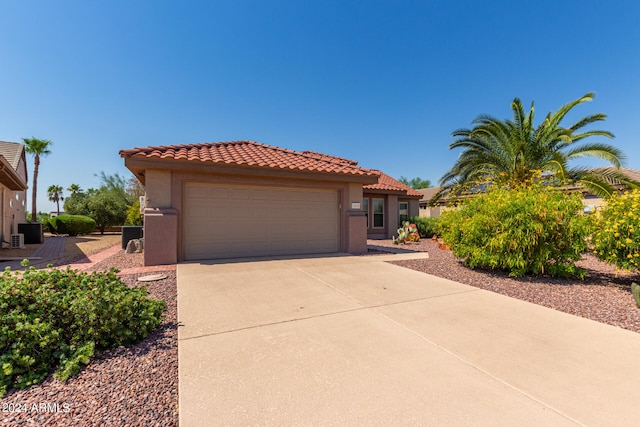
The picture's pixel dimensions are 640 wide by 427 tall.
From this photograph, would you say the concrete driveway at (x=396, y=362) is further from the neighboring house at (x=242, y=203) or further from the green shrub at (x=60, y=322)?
the neighboring house at (x=242, y=203)

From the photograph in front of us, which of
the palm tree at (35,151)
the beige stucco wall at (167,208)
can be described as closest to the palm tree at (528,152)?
the beige stucco wall at (167,208)

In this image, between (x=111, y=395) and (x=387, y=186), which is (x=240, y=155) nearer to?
(x=111, y=395)

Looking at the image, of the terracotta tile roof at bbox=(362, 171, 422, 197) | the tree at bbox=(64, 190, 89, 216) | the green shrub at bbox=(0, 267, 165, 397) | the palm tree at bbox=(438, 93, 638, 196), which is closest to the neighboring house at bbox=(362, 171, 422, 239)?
the terracotta tile roof at bbox=(362, 171, 422, 197)

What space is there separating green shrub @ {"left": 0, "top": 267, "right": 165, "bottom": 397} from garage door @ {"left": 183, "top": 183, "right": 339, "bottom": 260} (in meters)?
4.81

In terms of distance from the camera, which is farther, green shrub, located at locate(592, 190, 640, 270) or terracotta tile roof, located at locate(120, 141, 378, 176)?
terracotta tile roof, located at locate(120, 141, 378, 176)

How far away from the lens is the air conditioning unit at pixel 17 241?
13.5 m

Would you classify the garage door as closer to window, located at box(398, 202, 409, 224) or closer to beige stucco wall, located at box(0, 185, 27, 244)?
window, located at box(398, 202, 409, 224)

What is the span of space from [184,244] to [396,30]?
1183 centimetres

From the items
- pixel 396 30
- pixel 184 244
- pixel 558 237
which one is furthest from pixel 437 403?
pixel 396 30

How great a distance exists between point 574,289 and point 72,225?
2894cm

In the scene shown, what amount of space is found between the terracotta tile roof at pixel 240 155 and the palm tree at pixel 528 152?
4.62 meters

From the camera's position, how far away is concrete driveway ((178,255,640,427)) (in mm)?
2119

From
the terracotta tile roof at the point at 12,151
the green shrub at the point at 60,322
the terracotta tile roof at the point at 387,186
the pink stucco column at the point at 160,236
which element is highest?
the terracotta tile roof at the point at 12,151

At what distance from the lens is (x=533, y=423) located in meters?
2.02
